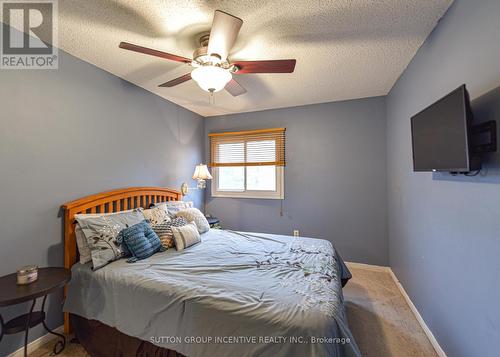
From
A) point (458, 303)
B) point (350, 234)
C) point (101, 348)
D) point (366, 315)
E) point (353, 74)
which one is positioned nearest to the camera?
point (458, 303)

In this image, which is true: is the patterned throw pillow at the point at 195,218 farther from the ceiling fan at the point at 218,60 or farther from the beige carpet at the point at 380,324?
the ceiling fan at the point at 218,60

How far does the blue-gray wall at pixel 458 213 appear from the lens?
1.20 meters

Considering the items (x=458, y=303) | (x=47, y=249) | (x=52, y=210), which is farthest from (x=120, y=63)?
(x=458, y=303)

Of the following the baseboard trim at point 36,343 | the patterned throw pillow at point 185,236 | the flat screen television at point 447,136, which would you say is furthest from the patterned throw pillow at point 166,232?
the flat screen television at point 447,136

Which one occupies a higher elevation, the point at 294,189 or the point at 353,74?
the point at 353,74

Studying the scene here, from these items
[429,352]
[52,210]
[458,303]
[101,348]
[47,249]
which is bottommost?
[429,352]

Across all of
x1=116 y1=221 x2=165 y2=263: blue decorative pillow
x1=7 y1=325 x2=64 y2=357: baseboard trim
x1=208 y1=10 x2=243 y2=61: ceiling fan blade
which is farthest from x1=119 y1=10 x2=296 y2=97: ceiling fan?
x1=7 y1=325 x2=64 y2=357: baseboard trim

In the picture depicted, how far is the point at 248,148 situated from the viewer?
13.2 ft

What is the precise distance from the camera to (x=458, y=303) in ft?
4.90

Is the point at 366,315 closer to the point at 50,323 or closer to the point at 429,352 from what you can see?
the point at 429,352

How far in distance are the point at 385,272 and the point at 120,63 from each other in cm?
441

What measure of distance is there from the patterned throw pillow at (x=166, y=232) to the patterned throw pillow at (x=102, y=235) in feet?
1.09

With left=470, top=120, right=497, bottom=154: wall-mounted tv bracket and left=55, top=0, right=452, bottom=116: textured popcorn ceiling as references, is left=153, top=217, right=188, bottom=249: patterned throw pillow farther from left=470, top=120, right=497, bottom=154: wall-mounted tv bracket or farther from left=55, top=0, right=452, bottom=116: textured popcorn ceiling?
left=470, top=120, right=497, bottom=154: wall-mounted tv bracket

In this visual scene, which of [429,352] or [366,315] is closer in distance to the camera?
[429,352]
